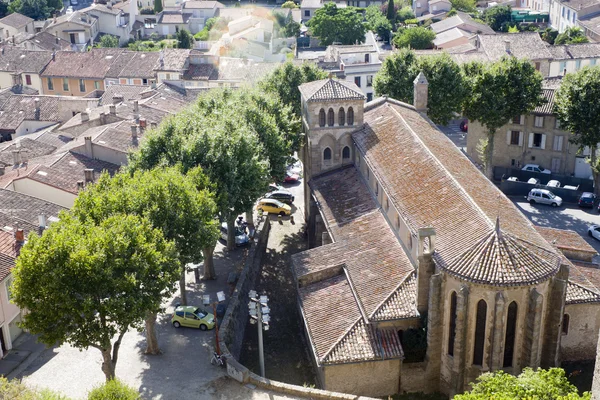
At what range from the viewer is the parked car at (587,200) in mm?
72438

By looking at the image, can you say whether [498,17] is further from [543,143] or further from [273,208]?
[273,208]

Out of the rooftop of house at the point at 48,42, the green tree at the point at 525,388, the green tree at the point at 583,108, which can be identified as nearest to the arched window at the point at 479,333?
the green tree at the point at 525,388

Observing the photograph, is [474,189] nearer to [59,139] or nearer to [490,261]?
[490,261]

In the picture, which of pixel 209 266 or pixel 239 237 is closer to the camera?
pixel 209 266

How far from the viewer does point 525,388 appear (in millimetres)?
34531

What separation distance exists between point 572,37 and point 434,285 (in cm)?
10904

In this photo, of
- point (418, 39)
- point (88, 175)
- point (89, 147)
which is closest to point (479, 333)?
point (88, 175)

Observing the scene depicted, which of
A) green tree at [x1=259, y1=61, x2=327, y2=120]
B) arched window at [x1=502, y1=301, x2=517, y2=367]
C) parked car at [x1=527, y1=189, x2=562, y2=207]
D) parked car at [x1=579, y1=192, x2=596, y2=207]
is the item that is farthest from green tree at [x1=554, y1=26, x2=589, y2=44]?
arched window at [x1=502, y1=301, x2=517, y2=367]

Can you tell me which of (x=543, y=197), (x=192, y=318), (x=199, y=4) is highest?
(x=199, y=4)

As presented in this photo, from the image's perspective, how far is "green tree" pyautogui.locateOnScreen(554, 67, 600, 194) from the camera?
70.9m

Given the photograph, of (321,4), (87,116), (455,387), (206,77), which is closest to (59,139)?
(87,116)

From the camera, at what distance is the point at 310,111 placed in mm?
63562

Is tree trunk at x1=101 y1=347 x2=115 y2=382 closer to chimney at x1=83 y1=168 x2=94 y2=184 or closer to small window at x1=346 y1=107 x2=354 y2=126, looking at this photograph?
chimney at x1=83 y1=168 x2=94 y2=184

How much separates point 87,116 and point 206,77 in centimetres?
2737
